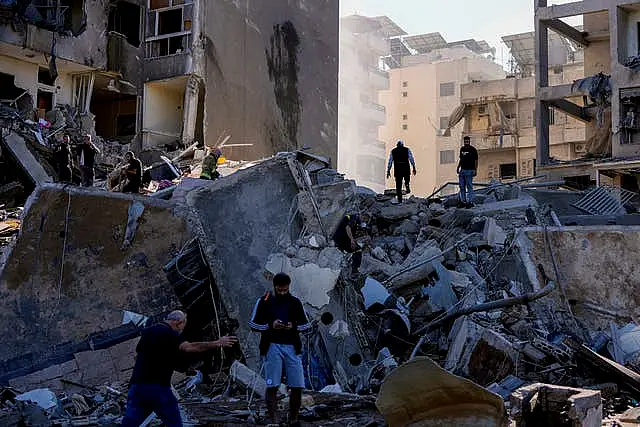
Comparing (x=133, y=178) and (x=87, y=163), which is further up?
(x=87, y=163)

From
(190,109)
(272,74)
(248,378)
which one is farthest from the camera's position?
(272,74)

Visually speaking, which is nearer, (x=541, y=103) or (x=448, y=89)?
(x=541, y=103)

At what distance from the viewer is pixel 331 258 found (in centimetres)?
966

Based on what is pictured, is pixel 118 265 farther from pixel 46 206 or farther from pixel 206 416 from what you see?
pixel 206 416

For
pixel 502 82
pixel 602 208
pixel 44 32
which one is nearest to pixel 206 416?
pixel 602 208

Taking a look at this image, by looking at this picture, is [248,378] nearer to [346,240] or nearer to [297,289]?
[297,289]

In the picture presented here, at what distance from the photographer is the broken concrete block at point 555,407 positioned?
19.2 feet

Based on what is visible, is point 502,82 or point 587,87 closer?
point 587,87

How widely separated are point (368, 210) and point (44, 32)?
40.7ft

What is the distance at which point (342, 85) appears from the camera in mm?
62750

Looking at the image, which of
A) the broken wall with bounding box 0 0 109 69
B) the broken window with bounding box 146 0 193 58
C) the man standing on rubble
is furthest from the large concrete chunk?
the broken window with bounding box 146 0 193 58

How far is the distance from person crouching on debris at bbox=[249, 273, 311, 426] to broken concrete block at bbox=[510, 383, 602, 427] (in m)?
1.97

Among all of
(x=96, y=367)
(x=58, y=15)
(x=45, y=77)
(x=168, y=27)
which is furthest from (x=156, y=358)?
(x=168, y=27)

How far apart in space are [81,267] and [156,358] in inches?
181
